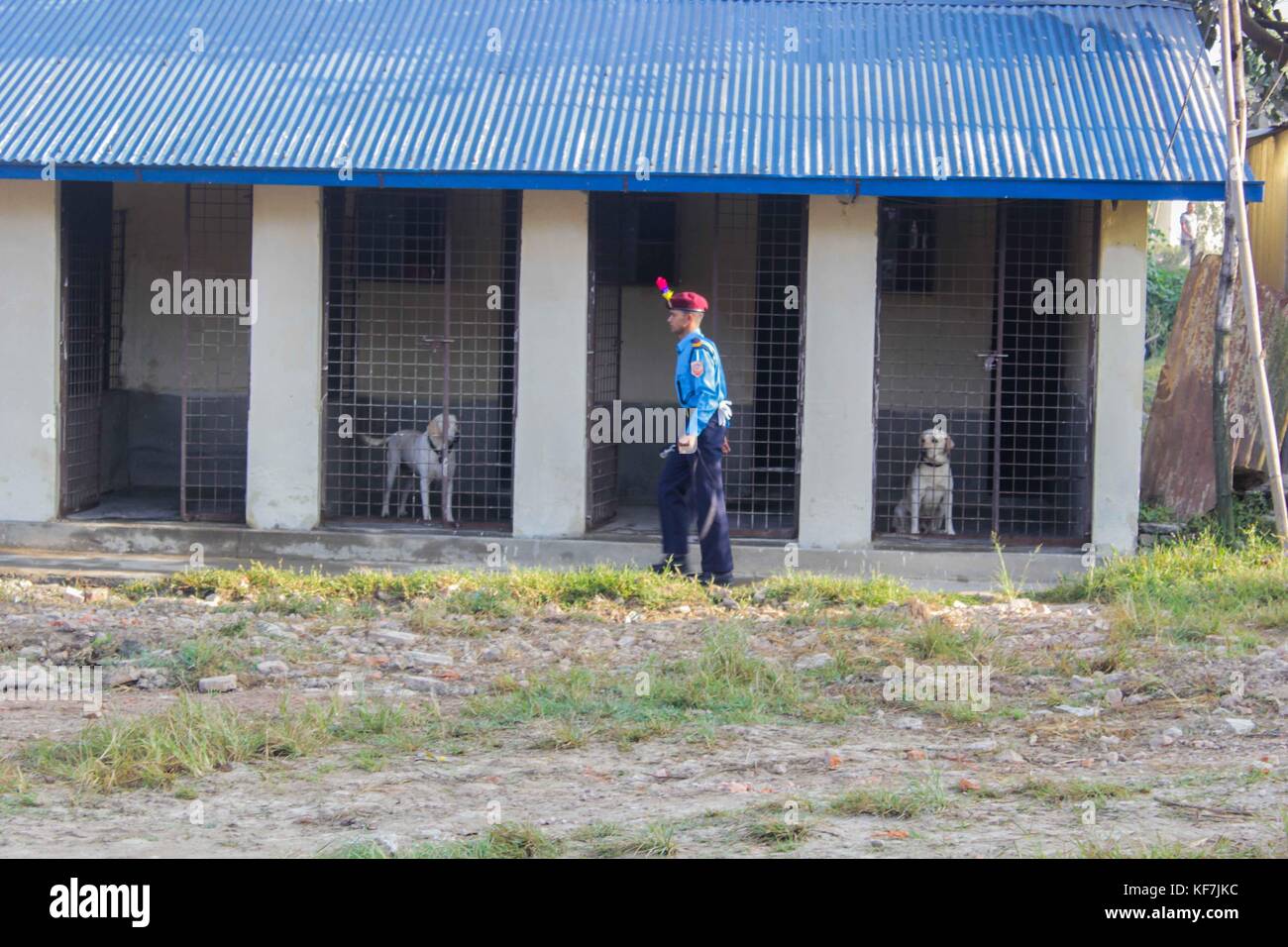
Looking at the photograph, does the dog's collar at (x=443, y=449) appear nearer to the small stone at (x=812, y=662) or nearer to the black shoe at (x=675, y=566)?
the black shoe at (x=675, y=566)

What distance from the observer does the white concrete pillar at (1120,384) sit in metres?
11.7

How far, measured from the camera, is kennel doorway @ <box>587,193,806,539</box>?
1338cm

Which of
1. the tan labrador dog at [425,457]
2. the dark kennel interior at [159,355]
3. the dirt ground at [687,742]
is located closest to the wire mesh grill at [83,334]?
the dark kennel interior at [159,355]

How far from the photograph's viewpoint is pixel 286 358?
480 inches

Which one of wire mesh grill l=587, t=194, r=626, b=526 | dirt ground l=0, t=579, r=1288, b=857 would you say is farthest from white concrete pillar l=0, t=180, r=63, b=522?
wire mesh grill l=587, t=194, r=626, b=526

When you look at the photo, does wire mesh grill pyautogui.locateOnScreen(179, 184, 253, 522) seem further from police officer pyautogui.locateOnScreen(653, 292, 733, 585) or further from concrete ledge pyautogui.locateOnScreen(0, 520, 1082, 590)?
police officer pyautogui.locateOnScreen(653, 292, 733, 585)

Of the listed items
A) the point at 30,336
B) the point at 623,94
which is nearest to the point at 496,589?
the point at 623,94

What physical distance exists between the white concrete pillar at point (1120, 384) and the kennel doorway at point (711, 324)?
258 centimetres

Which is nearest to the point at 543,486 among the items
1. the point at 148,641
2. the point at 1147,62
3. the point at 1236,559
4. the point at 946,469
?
the point at 946,469

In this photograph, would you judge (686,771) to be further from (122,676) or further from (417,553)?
(417,553)

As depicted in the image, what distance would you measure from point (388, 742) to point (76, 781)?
135 centimetres

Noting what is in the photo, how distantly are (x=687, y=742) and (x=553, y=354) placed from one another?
5.40m

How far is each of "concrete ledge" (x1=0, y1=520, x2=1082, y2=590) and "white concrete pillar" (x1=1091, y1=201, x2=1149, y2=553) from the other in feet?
1.40
